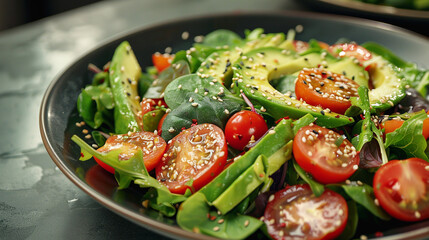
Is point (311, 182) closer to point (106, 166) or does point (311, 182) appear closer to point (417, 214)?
point (417, 214)

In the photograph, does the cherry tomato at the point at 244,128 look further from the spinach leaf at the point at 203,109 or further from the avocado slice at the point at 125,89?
the avocado slice at the point at 125,89

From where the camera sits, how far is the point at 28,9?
5.93 metres

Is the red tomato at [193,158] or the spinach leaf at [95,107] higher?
the red tomato at [193,158]

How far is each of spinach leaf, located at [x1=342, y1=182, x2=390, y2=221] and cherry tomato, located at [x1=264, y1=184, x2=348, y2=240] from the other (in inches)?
1.6

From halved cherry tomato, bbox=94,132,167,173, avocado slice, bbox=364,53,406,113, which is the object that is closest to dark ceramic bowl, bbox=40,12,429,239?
halved cherry tomato, bbox=94,132,167,173

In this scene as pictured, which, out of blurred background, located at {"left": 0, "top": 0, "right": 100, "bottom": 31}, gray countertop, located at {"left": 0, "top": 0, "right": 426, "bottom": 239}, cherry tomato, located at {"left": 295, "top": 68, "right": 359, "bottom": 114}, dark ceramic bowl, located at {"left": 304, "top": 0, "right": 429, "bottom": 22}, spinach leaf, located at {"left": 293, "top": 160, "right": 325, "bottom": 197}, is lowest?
blurred background, located at {"left": 0, "top": 0, "right": 100, "bottom": 31}

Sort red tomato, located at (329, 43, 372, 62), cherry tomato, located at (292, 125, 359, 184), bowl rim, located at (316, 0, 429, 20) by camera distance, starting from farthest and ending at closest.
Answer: bowl rim, located at (316, 0, 429, 20), red tomato, located at (329, 43, 372, 62), cherry tomato, located at (292, 125, 359, 184)

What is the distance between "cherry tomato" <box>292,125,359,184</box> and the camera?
5.33 feet

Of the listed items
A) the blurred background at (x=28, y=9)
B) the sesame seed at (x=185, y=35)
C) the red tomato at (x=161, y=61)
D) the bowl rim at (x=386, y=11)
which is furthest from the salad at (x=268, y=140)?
the blurred background at (x=28, y=9)

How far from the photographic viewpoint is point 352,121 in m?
1.89

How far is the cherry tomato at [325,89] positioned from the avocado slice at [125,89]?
31.6 inches

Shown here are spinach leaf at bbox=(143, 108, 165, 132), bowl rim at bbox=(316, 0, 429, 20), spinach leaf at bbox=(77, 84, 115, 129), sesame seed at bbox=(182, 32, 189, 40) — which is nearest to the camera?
spinach leaf at bbox=(143, 108, 165, 132)

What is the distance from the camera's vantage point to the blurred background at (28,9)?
5.59 meters

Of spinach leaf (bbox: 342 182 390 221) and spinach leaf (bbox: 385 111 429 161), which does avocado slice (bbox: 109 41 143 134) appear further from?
spinach leaf (bbox: 385 111 429 161)
